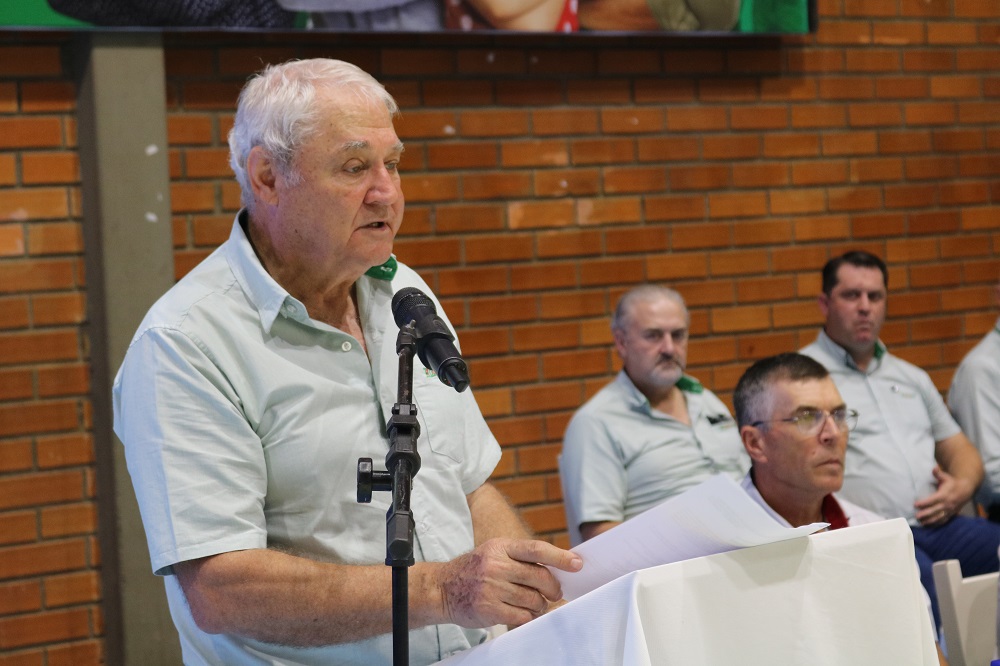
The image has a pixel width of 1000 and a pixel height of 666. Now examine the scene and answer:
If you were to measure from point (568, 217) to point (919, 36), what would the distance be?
5.74 feet

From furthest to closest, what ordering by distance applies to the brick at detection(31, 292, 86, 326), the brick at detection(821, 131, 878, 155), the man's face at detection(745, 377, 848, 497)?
1. the brick at detection(821, 131, 878, 155)
2. the brick at detection(31, 292, 86, 326)
3. the man's face at detection(745, 377, 848, 497)

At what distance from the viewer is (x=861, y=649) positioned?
146cm

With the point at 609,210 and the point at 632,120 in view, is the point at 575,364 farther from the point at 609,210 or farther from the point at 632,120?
the point at 632,120

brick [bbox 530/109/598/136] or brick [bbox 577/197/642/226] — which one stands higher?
brick [bbox 530/109/598/136]

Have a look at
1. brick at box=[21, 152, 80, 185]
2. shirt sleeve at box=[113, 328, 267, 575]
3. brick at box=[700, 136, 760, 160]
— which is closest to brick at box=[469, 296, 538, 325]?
brick at box=[700, 136, 760, 160]

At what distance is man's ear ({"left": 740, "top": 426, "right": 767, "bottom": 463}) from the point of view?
9.31 feet

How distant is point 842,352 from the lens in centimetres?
389

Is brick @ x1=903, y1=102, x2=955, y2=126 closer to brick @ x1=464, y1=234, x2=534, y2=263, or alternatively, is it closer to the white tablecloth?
brick @ x1=464, y1=234, x2=534, y2=263

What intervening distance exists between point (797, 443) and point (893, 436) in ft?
3.71

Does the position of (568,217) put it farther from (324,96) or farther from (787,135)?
(324,96)

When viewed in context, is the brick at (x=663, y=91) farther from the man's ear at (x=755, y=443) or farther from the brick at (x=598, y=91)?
the man's ear at (x=755, y=443)

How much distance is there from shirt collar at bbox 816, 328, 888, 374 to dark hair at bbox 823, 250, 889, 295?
0.57 ft

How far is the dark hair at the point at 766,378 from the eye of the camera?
290cm

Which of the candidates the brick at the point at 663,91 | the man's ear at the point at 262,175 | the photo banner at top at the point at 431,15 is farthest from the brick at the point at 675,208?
the man's ear at the point at 262,175
